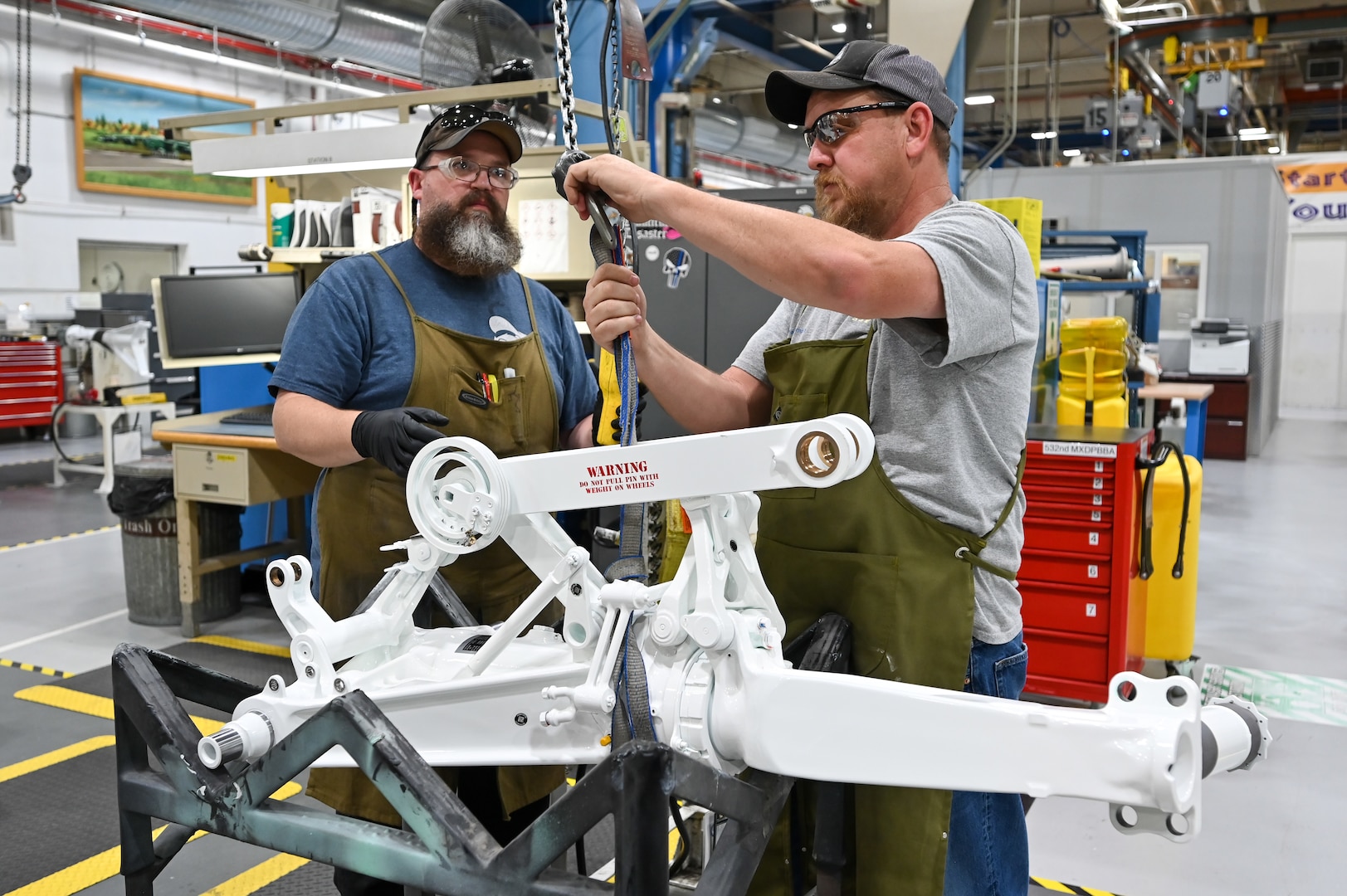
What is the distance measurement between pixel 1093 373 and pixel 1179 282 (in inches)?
270

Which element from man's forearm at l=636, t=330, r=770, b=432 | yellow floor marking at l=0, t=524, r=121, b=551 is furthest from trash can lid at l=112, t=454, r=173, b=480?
man's forearm at l=636, t=330, r=770, b=432

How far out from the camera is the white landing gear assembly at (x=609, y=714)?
1.00m

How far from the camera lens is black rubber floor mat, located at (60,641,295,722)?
393 cm

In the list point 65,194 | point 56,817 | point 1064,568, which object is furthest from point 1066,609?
point 65,194

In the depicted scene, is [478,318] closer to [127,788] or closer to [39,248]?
[127,788]

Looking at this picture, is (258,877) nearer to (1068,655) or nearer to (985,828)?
(985,828)

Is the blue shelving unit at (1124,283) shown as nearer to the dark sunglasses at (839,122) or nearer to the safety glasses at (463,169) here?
the safety glasses at (463,169)

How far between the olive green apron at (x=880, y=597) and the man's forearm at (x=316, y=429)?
84cm

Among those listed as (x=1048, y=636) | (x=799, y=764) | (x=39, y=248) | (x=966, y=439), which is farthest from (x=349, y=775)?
(x=39, y=248)

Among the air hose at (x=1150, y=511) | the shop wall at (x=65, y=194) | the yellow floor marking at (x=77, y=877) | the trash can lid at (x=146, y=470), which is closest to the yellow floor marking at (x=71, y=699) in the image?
the yellow floor marking at (x=77, y=877)

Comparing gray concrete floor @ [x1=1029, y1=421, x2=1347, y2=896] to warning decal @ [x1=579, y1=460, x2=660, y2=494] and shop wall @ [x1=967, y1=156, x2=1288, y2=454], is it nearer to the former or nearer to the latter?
warning decal @ [x1=579, y1=460, x2=660, y2=494]

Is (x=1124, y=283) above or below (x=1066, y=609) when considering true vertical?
above

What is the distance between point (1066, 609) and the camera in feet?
11.9

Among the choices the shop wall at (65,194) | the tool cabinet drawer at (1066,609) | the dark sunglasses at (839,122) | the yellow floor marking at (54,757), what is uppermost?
the shop wall at (65,194)
